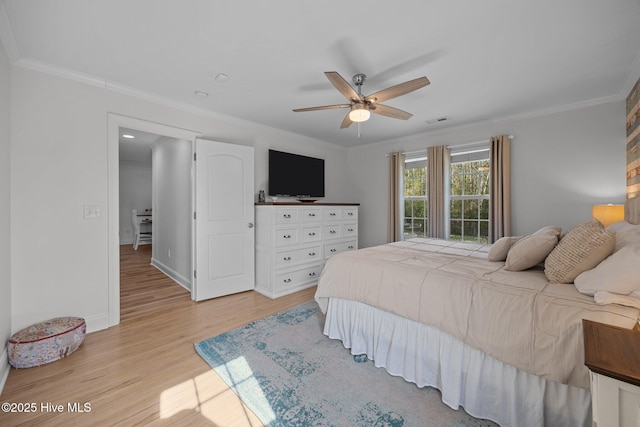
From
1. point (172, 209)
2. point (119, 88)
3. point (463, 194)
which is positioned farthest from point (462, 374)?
point (172, 209)

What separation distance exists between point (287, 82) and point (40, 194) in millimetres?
2403

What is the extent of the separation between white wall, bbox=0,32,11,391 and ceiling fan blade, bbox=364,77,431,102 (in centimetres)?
278

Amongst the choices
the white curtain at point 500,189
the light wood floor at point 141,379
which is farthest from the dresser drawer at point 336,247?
the white curtain at point 500,189

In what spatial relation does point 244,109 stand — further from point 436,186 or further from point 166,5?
point 436,186

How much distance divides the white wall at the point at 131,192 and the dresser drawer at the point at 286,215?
626 cm

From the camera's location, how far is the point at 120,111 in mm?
2615

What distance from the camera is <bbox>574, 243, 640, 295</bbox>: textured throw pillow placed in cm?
117

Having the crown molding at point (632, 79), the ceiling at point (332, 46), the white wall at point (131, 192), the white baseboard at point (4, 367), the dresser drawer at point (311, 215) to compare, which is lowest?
the white baseboard at point (4, 367)

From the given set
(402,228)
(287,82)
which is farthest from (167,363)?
(402,228)

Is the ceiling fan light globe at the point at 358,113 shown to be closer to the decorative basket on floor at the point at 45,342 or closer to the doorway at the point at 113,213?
the doorway at the point at 113,213

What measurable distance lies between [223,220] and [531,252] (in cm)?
315

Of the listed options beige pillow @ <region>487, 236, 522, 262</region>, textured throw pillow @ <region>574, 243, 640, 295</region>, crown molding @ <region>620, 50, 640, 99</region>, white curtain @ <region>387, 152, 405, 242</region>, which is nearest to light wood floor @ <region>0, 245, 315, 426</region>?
textured throw pillow @ <region>574, 243, 640, 295</region>

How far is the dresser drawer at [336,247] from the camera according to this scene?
13.4ft

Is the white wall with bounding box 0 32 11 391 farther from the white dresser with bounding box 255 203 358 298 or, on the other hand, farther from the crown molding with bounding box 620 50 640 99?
the crown molding with bounding box 620 50 640 99
